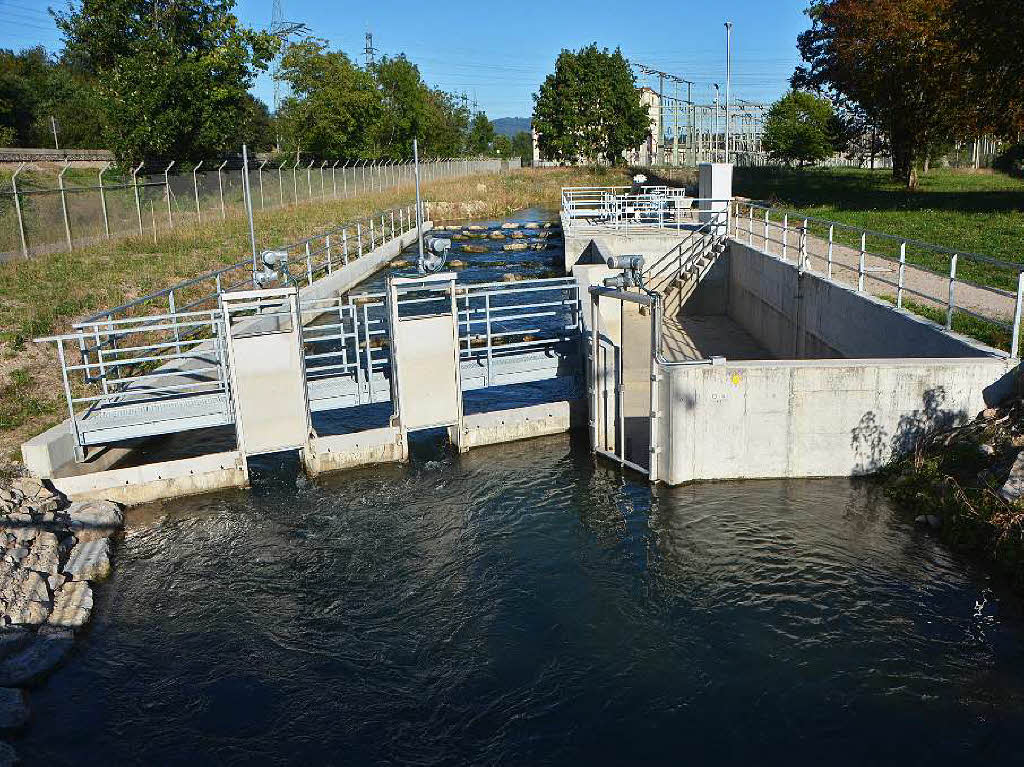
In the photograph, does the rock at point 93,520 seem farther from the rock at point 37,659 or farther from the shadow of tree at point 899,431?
the shadow of tree at point 899,431

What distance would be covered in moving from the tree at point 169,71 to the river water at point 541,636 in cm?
3294

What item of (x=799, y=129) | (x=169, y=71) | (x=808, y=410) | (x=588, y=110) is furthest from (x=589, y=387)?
(x=588, y=110)

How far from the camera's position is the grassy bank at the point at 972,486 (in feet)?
33.4

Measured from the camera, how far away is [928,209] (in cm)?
3152

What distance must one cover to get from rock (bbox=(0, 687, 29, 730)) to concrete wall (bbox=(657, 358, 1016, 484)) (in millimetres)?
8267

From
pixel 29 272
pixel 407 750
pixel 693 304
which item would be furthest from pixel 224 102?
pixel 407 750

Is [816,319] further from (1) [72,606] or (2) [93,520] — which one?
(1) [72,606]

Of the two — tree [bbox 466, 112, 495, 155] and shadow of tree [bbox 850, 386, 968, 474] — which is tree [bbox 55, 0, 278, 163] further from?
tree [bbox 466, 112, 495, 155]

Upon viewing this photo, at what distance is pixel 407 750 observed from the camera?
7.70 meters

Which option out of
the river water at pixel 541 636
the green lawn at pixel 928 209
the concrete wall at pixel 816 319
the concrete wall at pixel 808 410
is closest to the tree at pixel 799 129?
the green lawn at pixel 928 209

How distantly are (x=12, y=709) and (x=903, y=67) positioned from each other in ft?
123

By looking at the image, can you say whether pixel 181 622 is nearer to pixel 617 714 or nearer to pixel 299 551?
pixel 299 551

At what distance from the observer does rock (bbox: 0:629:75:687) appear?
8625 mm

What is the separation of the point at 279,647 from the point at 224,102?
129ft
